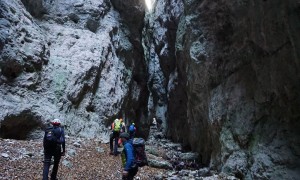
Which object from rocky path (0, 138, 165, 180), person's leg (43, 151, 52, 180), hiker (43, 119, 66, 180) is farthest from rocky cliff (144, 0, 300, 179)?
person's leg (43, 151, 52, 180)

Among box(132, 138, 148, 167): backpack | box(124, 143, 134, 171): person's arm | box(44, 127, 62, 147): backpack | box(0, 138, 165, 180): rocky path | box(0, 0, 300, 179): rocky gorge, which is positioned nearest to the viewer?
box(124, 143, 134, 171): person's arm

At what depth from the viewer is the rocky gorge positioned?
11352 mm

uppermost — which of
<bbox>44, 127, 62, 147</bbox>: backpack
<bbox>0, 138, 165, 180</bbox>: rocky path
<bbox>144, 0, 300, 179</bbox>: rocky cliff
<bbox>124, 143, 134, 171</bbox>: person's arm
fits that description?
<bbox>144, 0, 300, 179</bbox>: rocky cliff

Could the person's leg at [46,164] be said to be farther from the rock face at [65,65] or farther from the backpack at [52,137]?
the rock face at [65,65]

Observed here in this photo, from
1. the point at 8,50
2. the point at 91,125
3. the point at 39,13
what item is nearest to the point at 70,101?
the point at 91,125

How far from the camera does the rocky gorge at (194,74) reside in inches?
447

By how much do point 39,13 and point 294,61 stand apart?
18.7 m

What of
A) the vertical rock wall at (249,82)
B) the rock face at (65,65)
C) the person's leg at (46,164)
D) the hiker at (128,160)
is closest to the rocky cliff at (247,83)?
the vertical rock wall at (249,82)

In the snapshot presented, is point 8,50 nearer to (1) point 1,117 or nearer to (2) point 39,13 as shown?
(1) point 1,117

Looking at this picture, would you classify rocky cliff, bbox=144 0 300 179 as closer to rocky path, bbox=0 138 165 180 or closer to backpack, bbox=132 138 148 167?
rocky path, bbox=0 138 165 180

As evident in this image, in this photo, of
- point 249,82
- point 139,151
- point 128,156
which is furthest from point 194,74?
point 128,156

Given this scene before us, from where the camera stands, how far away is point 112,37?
2708cm

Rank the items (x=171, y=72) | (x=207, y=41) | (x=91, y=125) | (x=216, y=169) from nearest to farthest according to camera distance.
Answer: (x=216, y=169) → (x=207, y=41) → (x=91, y=125) → (x=171, y=72)

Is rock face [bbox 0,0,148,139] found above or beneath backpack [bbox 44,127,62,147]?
above
